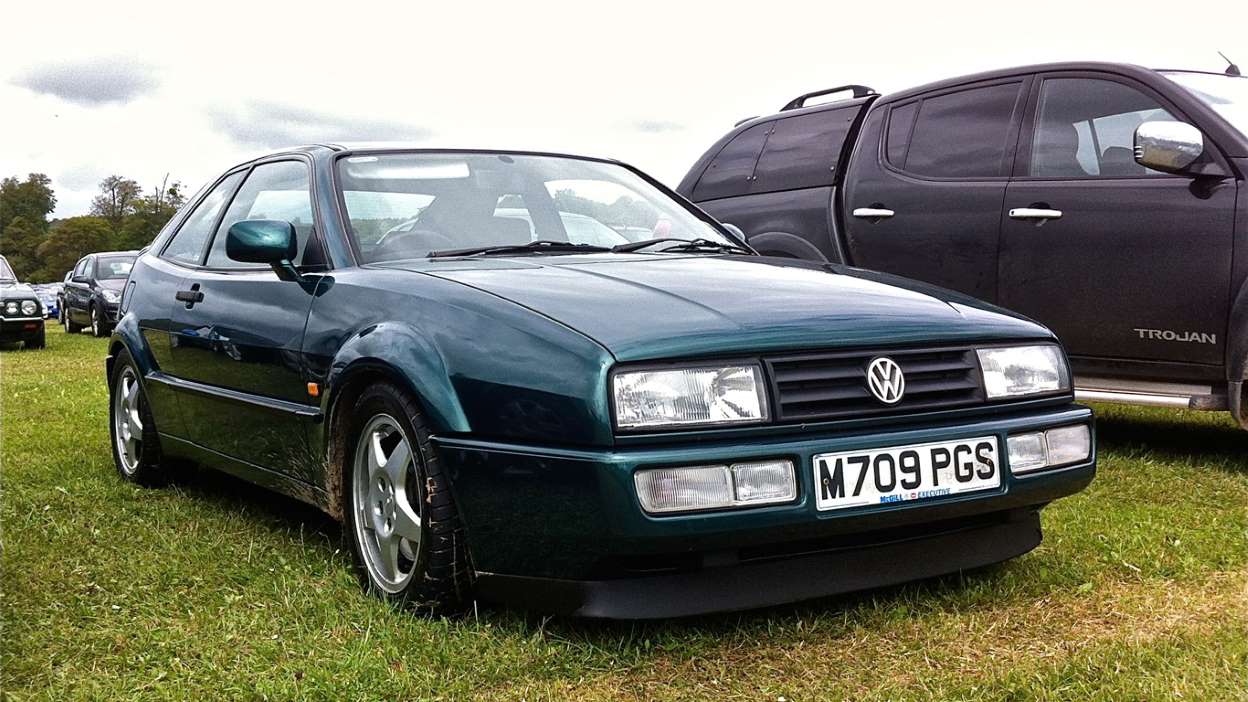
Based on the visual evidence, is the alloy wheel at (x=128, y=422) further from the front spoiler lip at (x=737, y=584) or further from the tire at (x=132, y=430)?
the front spoiler lip at (x=737, y=584)

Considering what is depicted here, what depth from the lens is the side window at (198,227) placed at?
5.10 m

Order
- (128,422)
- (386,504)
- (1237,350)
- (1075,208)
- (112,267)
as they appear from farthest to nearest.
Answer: (112,267), (128,422), (1075,208), (1237,350), (386,504)

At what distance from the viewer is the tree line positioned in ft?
250

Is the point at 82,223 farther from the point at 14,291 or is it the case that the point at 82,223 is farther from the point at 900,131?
the point at 900,131

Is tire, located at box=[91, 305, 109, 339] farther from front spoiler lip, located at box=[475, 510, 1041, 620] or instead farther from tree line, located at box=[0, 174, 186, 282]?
tree line, located at box=[0, 174, 186, 282]

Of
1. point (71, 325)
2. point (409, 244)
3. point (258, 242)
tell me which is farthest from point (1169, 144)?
point (71, 325)

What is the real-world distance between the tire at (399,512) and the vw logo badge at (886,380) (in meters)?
1.04

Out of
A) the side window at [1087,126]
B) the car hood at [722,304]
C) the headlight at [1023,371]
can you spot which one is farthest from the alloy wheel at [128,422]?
the side window at [1087,126]

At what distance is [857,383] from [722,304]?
0.39 metres

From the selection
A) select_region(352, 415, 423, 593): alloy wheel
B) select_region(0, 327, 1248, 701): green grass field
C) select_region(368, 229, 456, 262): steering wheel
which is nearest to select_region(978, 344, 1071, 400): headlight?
select_region(0, 327, 1248, 701): green grass field

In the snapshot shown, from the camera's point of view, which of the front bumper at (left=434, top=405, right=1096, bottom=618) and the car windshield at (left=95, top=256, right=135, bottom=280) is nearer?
the front bumper at (left=434, top=405, right=1096, bottom=618)

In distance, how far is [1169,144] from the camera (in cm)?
500

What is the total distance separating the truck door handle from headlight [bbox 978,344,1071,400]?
Answer: 112 inches

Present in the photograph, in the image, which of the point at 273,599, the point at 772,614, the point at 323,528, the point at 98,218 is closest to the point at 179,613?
the point at 273,599
